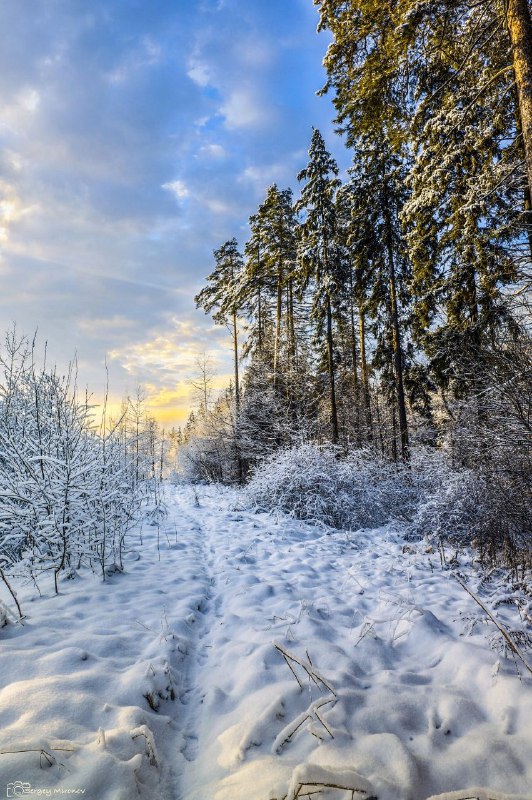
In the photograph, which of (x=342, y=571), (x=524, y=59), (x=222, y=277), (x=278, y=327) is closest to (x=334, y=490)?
(x=342, y=571)

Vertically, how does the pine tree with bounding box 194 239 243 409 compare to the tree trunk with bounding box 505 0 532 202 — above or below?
above

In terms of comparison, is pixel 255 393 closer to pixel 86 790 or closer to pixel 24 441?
pixel 24 441

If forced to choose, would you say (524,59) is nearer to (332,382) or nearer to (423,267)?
(423,267)

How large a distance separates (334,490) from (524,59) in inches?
333

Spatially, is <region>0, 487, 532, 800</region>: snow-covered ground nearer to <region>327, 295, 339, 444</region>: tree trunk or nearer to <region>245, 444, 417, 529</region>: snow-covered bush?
<region>245, 444, 417, 529</region>: snow-covered bush

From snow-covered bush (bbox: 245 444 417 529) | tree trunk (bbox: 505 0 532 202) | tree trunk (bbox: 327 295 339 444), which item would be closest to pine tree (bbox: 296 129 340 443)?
tree trunk (bbox: 327 295 339 444)

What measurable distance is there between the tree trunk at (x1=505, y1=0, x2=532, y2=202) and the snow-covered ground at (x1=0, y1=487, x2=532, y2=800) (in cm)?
541

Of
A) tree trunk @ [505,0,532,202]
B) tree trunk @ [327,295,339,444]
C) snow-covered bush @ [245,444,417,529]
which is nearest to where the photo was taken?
tree trunk @ [505,0,532,202]

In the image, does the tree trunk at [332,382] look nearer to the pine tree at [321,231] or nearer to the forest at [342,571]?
the pine tree at [321,231]

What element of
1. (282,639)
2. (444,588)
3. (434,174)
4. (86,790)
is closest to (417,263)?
(434,174)

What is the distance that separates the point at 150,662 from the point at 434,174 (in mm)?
7691

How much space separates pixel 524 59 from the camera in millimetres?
4598

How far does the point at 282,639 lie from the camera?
11.1ft

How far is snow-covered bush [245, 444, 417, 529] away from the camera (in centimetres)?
932
